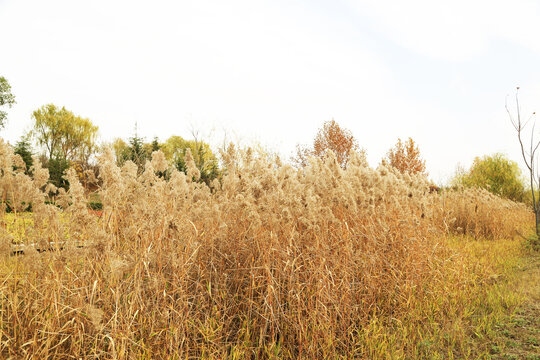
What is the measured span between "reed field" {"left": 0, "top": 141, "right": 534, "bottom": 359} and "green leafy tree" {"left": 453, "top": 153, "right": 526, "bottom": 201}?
59.7ft

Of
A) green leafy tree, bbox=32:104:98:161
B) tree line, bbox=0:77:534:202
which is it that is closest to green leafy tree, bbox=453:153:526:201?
tree line, bbox=0:77:534:202

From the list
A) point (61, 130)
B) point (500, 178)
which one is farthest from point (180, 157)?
point (500, 178)

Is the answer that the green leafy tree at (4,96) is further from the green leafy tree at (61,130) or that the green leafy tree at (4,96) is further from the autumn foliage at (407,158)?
the autumn foliage at (407,158)

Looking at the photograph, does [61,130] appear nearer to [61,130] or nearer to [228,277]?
[61,130]

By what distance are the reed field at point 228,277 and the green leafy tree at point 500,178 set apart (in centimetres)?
1821

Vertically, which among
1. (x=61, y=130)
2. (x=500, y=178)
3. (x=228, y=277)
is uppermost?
(x=61, y=130)

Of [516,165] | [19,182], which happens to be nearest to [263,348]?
[19,182]

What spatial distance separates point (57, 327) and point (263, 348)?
1.49 metres

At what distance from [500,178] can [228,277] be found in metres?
22.4

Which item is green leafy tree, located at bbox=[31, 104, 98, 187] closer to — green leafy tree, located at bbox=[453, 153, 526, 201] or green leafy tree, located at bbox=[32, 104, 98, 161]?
green leafy tree, located at bbox=[32, 104, 98, 161]

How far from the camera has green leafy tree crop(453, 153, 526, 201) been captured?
19469mm

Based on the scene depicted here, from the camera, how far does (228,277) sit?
9.88 feet

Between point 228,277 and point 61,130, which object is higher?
point 61,130

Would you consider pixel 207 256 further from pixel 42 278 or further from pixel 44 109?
pixel 44 109
